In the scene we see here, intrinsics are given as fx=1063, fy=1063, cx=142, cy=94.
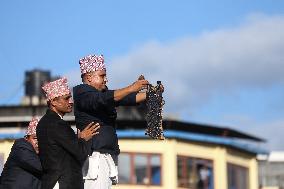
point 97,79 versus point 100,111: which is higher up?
point 97,79

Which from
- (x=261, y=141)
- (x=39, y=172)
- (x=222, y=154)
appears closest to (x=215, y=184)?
(x=222, y=154)

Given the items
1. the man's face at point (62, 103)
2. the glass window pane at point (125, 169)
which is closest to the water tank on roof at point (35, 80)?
the glass window pane at point (125, 169)

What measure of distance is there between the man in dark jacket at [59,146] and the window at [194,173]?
61.3 metres

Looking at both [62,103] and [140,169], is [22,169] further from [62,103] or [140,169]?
[140,169]

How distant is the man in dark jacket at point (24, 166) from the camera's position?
1518 centimetres

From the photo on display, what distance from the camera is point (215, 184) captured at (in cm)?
7806

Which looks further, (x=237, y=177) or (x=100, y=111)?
(x=237, y=177)

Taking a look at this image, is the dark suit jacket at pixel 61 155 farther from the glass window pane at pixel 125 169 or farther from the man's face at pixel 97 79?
the glass window pane at pixel 125 169

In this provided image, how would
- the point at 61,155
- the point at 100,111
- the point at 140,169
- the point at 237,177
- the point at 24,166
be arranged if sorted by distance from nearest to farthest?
the point at 61,155
the point at 100,111
the point at 24,166
the point at 140,169
the point at 237,177

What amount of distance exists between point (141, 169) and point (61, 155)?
6103 centimetres

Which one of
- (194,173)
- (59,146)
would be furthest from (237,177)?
(59,146)

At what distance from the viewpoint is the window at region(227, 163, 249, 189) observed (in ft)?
262

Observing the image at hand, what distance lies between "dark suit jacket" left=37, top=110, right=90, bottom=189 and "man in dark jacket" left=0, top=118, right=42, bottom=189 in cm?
232

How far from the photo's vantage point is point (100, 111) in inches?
520
